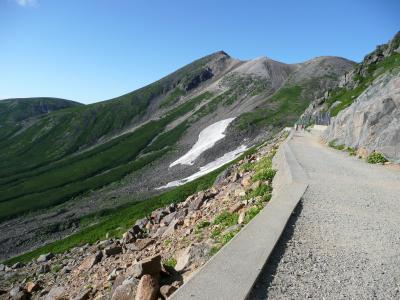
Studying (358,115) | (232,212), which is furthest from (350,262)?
(358,115)

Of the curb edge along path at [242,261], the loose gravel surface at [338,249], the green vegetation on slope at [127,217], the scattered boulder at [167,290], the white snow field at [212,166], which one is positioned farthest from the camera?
the white snow field at [212,166]

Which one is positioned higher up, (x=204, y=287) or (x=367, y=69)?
(x=367, y=69)

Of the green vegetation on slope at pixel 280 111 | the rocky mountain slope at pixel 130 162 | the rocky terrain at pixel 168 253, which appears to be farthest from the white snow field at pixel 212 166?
the rocky terrain at pixel 168 253

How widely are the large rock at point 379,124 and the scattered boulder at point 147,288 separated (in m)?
25.0

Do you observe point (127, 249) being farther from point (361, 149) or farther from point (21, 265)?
point (21, 265)

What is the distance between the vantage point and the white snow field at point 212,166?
295ft

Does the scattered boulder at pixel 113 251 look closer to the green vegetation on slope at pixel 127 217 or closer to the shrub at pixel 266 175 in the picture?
the shrub at pixel 266 175

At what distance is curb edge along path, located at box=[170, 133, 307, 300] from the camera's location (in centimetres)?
841

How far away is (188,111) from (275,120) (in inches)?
2515

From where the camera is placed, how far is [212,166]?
95688 millimetres

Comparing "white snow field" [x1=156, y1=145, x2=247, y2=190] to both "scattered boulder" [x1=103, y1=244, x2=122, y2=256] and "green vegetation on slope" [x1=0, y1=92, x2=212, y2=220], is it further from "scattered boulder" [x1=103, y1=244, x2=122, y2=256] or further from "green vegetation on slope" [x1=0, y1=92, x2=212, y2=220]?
"scattered boulder" [x1=103, y1=244, x2=122, y2=256]

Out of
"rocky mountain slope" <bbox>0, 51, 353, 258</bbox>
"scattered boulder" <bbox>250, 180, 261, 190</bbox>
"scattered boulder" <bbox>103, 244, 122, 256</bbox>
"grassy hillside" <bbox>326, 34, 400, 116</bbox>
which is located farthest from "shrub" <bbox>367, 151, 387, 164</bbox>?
"grassy hillside" <bbox>326, 34, 400, 116</bbox>

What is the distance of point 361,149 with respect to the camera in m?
34.3

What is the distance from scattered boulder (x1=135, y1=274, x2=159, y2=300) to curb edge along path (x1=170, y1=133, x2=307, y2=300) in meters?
1.84
